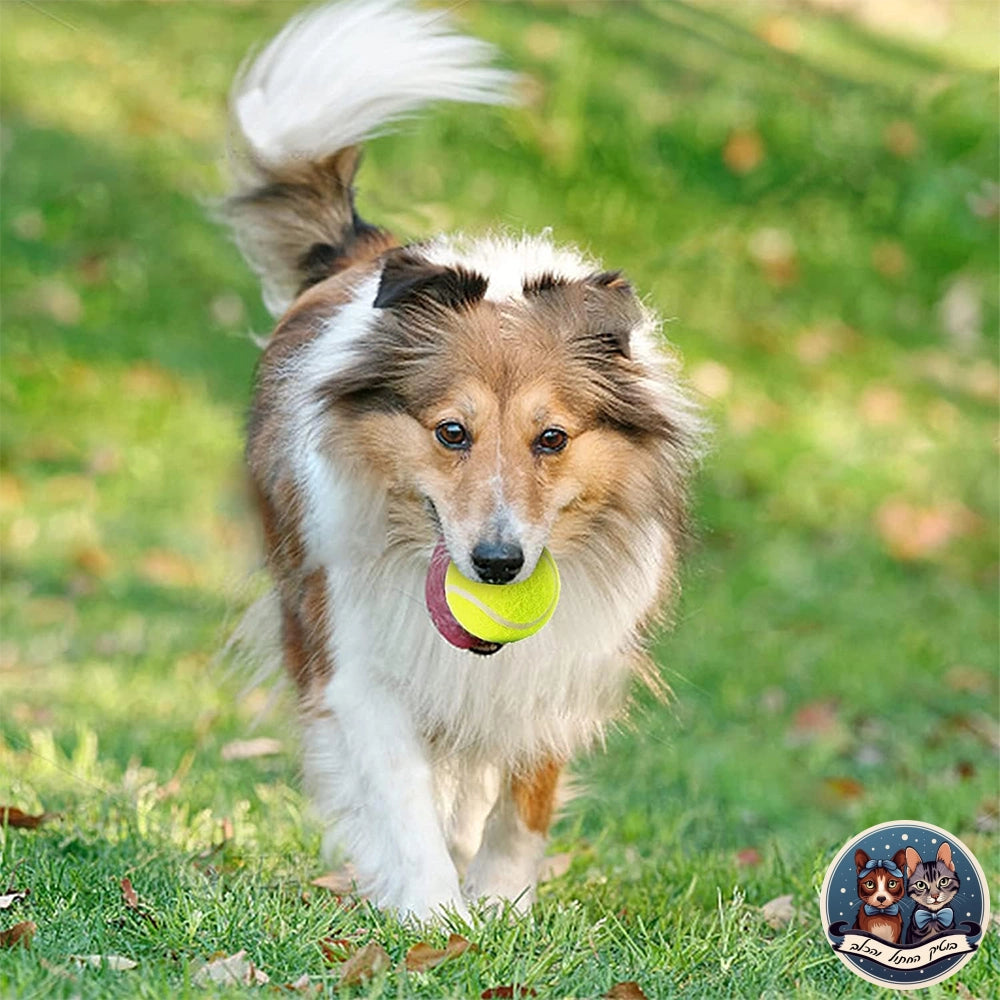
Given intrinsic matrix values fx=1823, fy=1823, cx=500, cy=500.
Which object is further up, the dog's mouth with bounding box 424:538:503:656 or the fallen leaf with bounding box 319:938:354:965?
the dog's mouth with bounding box 424:538:503:656

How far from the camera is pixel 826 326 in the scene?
37.1ft

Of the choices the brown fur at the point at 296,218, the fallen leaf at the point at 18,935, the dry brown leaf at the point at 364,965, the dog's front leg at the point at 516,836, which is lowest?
the dog's front leg at the point at 516,836

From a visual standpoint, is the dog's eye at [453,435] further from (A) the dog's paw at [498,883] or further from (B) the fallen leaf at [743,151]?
(B) the fallen leaf at [743,151]

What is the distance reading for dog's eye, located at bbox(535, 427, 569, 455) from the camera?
4074 mm

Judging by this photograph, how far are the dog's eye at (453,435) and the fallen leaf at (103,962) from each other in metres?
1.29

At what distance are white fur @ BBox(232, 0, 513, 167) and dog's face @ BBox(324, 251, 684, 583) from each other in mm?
1364

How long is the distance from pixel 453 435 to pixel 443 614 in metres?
0.41

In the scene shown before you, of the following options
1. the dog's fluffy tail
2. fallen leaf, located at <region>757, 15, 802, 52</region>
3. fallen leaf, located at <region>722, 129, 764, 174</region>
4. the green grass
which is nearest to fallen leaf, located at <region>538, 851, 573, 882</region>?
the green grass

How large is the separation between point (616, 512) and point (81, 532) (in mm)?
5525

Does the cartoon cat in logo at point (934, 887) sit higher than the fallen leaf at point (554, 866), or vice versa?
the cartoon cat in logo at point (934, 887)

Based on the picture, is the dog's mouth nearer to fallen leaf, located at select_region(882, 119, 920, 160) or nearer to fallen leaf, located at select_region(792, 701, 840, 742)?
fallen leaf, located at select_region(792, 701, 840, 742)

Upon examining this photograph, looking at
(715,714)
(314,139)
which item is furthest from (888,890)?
(715,714)

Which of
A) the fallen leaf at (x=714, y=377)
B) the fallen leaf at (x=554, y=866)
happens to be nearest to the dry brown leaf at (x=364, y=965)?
the fallen leaf at (x=554, y=866)

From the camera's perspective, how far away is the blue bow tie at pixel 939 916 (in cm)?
379
